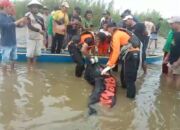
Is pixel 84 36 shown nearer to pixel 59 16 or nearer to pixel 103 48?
pixel 103 48

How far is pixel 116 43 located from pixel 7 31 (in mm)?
2669

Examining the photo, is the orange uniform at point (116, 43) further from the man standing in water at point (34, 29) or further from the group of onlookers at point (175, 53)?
the man standing in water at point (34, 29)

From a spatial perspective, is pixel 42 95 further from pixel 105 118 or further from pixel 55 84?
pixel 105 118

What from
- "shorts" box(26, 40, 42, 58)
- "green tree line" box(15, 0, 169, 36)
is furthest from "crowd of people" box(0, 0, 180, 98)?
"green tree line" box(15, 0, 169, 36)

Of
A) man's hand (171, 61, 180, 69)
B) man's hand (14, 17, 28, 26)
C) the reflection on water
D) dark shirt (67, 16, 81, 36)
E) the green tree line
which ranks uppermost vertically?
the green tree line

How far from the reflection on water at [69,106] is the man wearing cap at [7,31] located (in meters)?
0.48

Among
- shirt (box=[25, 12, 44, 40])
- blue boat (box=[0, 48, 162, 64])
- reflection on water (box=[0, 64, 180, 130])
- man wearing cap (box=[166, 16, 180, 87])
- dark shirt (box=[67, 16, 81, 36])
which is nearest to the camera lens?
reflection on water (box=[0, 64, 180, 130])

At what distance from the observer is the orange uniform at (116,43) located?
755 cm

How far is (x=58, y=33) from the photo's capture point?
1116 cm

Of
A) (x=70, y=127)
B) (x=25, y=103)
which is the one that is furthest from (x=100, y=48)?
(x=70, y=127)

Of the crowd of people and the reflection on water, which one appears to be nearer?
the reflection on water

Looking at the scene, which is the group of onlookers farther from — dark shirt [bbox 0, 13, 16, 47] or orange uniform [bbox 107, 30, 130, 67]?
dark shirt [bbox 0, 13, 16, 47]

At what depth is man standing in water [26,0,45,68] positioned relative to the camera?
31.4 ft

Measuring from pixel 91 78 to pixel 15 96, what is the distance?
1.91 m
